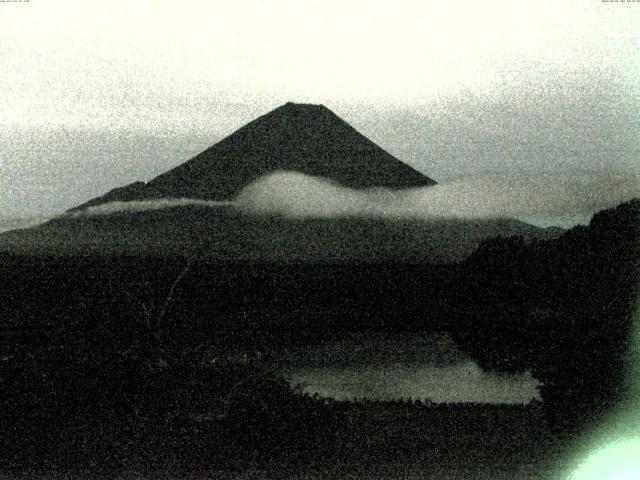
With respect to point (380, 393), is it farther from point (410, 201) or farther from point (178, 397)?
point (410, 201)

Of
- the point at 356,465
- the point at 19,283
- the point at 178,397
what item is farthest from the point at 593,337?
the point at 19,283

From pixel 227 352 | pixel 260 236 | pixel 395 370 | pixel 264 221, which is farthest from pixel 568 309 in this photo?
pixel 264 221

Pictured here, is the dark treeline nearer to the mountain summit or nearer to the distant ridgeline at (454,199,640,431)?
the distant ridgeline at (454,199,640,431)

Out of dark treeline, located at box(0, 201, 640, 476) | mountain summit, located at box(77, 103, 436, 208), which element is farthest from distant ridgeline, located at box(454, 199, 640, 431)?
mountain summit, located at box(77, 103, 436, 208)

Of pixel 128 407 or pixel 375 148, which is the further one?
pixel 375 148

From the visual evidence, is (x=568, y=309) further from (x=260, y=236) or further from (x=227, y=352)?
(x=260, y=236)

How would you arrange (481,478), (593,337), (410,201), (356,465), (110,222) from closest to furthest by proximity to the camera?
(593,337)
(481,478)
(356,465)
(110,222)
(410,201)

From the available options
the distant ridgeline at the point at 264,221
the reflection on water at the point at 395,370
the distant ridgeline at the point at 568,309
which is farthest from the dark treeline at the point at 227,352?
the distant ridgeline at the point at 264,221
